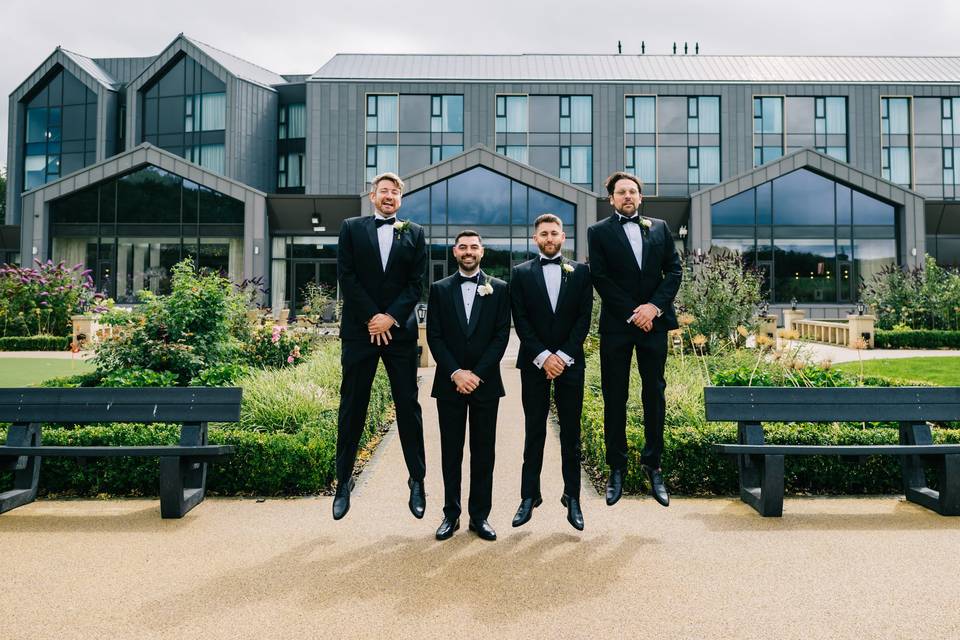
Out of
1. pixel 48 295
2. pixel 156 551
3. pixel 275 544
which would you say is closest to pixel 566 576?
pixel 275 544

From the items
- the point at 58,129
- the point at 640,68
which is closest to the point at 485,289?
the point at 640,68

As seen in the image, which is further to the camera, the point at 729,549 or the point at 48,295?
the point at 48,295

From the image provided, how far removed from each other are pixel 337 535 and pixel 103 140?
43.1 meters

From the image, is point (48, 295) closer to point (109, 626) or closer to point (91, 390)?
point (91, 390)

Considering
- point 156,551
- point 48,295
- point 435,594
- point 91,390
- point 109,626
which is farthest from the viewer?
point 48,295

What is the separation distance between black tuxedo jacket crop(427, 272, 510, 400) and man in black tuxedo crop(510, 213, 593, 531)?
0.48 ft

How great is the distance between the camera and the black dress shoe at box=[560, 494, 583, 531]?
4.11 meters

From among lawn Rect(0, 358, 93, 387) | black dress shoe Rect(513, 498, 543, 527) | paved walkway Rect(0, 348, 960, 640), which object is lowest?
paved walkway Rect(0, 348, 960, 640)

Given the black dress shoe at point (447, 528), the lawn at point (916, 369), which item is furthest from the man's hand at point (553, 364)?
the lawn at point (916, 369)

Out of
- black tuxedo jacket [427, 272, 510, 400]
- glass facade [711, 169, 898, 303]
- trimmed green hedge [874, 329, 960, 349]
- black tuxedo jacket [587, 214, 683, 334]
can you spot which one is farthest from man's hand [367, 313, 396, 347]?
glass facade [711, 169, 898, 303]

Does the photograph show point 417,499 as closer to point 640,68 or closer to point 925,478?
point 925,478

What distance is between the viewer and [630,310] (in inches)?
175

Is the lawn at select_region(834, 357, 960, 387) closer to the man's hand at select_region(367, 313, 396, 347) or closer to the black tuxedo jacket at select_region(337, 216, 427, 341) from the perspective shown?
the black tuxedo jacket at select_region(337, 216, 427, 341)

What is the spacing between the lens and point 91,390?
476cm
